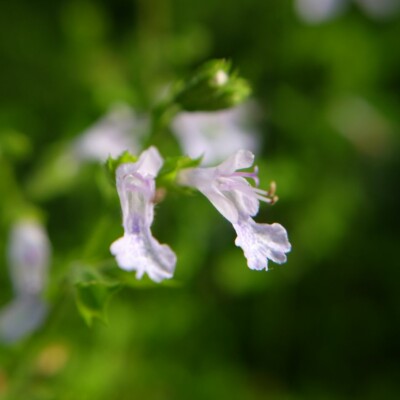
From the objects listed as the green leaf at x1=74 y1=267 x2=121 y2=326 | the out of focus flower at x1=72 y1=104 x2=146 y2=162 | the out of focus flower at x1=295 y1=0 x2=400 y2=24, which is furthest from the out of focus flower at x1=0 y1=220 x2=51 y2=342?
the out of focus flower at x1=295 y1=0 x2=400 y2=24

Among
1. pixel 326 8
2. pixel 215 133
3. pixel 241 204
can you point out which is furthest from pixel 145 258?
pixel 326 8

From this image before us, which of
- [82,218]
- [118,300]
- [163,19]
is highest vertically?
[163,19]

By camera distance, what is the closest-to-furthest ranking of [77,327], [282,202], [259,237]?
[259,237] < [77,327] < [282,202]

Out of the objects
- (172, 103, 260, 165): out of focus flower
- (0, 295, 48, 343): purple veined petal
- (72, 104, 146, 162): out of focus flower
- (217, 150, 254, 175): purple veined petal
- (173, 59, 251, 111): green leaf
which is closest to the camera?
(217, 150, 254, 175): purple veined petal

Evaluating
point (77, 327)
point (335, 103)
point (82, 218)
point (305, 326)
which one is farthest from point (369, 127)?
point (77, 327)

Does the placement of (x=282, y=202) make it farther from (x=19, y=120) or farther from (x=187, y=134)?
(x=19, y=120)

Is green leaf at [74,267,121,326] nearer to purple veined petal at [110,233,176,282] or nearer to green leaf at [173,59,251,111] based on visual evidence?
purple veined petal at [110,233,176,282]

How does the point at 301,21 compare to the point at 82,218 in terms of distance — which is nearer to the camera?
the point at 82,218

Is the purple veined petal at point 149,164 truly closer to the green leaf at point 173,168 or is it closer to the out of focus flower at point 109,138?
the green leaf at point 173,168
